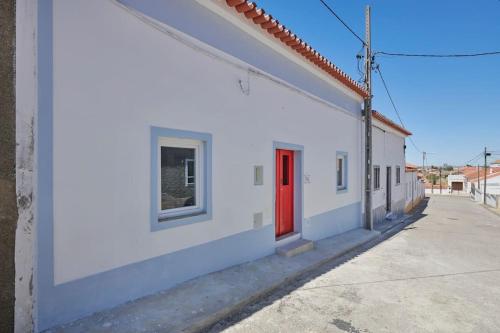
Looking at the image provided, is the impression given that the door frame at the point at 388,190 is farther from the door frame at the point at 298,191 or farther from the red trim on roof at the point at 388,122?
the door frame at the point at 298,191

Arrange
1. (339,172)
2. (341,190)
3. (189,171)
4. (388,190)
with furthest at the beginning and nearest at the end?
(388,190)
(339,172)
(341,190)
(189,171)

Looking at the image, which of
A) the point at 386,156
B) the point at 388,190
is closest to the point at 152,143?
the point at 386,156

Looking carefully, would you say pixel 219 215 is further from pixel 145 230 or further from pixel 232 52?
pixel 232 52

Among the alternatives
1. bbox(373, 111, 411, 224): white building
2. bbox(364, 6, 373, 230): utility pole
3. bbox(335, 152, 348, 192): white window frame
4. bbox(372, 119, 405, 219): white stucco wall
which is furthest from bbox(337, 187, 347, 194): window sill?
bbox(373, 111, 411, 224): white building

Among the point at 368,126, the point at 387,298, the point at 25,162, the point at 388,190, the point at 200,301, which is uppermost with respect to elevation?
the point at 368,126

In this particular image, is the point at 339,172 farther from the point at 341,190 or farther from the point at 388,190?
the point at 388,190

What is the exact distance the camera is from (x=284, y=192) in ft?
22.5

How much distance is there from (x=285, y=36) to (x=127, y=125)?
370 centimetres

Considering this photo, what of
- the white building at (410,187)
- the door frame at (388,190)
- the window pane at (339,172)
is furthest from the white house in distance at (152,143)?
the white building at (410,187)

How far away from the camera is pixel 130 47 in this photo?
362 centimetres

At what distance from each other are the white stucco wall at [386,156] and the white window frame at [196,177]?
31.0 ft

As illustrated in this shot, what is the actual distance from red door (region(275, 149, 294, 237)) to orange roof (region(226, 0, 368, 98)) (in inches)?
88.1

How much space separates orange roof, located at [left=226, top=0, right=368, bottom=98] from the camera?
4.73 meters

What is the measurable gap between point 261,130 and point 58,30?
11.9 feet
